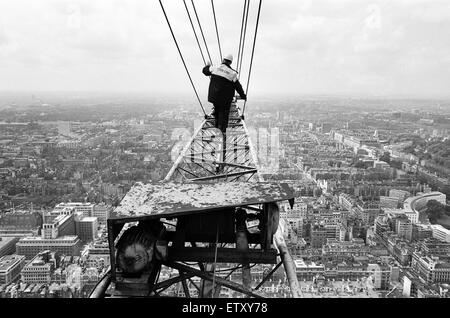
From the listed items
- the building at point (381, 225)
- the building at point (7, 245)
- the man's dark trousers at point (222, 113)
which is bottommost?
the building at point (381, 225)

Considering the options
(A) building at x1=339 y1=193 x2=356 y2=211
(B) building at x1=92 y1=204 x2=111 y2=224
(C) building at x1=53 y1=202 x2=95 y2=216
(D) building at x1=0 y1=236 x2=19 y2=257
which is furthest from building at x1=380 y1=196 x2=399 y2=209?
(D) building at x1=0 y1=236 x2=19 y2=257

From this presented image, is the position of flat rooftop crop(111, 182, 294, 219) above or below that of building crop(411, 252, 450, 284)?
above

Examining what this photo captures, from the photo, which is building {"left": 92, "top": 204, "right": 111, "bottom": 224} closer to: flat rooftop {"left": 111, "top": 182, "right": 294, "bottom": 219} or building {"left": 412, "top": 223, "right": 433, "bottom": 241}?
building {"left": 412, "top": 223, "right": 433, "bottom": 241}

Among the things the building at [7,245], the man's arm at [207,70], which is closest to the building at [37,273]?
the building at [7,245]

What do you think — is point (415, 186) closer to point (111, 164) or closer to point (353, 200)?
point (353, 200)

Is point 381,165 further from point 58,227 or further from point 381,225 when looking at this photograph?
point 58,227

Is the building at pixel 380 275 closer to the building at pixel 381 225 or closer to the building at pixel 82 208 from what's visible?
the building at pixel 381 225
